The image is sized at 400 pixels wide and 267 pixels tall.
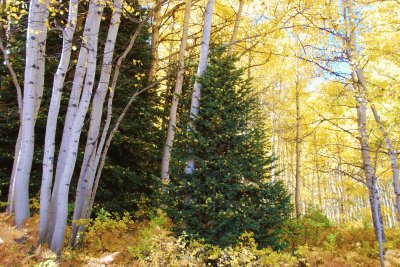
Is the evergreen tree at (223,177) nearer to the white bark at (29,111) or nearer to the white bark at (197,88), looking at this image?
the white bark at (197,88)

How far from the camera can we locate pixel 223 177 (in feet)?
16.4

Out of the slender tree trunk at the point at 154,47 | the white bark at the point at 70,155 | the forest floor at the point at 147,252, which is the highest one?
the slender tree trunk at the point at 154,47

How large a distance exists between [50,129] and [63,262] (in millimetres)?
1773

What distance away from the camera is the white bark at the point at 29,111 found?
4098 mm

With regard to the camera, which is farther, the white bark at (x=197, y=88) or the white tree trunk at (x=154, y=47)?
the white tree trunk at (x=154, y=47)

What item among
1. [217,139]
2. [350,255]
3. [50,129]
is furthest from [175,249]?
[350,255]

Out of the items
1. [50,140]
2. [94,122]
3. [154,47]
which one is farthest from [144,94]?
[50,140]

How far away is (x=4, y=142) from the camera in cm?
669

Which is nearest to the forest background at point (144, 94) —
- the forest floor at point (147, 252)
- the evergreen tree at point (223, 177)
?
the forest floor at point (147, 252)

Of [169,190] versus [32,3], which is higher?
[32,3]

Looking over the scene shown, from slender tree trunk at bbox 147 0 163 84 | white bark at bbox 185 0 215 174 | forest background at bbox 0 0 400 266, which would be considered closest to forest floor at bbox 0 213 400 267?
forest background at bbox 0 0 400 266

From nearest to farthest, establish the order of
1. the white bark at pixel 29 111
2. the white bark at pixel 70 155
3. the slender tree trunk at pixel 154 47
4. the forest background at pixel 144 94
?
the white bark at pixel 70 155, the white bark at pixel 29 111, the forest background at pixel 144 94, the slender tree trunk at pixel 154 47

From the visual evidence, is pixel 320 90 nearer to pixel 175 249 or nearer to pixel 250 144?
pixel 250 144

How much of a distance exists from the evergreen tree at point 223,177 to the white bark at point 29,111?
2191mm
